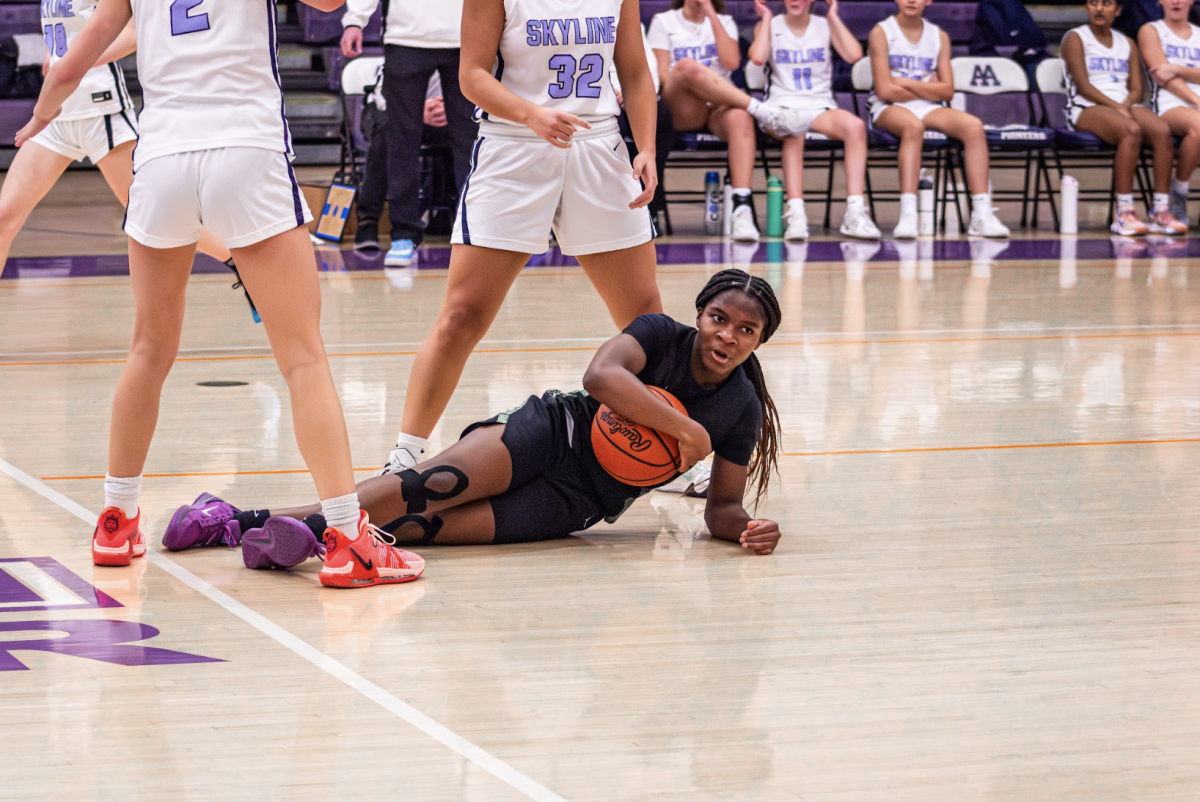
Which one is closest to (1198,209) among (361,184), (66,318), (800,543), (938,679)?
(361,184)

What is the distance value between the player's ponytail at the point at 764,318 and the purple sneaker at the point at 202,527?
1.21 meters

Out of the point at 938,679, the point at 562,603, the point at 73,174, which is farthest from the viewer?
the point at 73,174

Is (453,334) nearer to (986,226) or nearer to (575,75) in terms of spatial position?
(575,75)

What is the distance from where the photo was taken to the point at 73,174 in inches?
629

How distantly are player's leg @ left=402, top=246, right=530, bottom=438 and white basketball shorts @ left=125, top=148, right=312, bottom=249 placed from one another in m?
0.81

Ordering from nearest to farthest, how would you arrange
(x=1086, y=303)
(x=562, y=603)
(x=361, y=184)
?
(x=562, y=603) → (x=1086, y=303) → (x=361, y=184)

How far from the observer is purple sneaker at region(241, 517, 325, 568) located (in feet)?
10.2

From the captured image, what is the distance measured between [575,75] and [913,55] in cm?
754

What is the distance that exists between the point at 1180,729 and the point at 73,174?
15.5 metres

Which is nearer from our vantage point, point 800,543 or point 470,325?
point 800,543

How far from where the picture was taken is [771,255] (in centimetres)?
941

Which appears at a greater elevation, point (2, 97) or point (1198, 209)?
point (2, 97)

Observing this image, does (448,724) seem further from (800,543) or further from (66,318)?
(66,318)

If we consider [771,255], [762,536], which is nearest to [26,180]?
[762,536]
